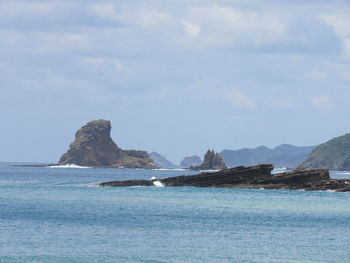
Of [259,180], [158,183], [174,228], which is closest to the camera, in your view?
[174,228]

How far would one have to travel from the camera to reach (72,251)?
5278cm

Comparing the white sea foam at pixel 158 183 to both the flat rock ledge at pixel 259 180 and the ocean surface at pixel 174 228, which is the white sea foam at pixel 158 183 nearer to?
the flat rock ledge at pixel 259 180

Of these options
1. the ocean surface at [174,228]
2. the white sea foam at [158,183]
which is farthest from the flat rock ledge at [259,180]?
the ocean surface at [174,228]

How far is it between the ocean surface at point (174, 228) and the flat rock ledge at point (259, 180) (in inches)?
475

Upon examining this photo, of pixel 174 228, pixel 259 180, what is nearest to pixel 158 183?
pixel 259 180

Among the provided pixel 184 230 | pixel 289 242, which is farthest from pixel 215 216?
pixel 289 242

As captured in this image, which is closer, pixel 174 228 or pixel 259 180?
pixel 174 228

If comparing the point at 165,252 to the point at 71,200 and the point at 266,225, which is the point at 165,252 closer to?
the point at 266,225

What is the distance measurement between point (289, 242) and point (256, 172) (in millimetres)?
72332

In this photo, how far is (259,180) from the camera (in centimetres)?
13000

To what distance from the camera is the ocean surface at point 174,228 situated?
172 feet

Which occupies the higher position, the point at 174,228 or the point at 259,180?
the point at 259,180

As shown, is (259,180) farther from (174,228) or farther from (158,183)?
(174,228)

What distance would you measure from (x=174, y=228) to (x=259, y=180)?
6298 cm
